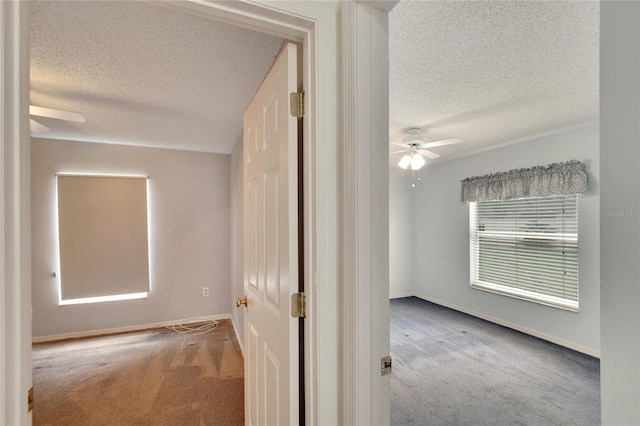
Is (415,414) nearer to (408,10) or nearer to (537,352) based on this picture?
(537,352)

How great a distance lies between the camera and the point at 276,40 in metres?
1.60

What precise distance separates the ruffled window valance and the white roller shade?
176 inches

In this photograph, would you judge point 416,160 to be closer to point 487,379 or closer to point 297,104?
point 487,379

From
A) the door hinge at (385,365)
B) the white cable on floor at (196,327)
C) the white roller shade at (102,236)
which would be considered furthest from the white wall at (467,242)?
the white roller shade at (102,236)

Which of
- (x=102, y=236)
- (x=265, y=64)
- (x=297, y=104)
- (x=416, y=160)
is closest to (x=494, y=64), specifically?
(x=416, y=160)

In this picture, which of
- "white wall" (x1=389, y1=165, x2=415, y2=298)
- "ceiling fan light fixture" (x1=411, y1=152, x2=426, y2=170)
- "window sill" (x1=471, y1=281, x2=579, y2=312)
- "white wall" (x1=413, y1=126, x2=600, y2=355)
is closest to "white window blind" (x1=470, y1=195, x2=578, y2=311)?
"window sill" (x1=471, y1=281, x2=579, y2=312)

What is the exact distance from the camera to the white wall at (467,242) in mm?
2996

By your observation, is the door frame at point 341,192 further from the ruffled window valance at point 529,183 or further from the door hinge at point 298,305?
the ruffled window valance at point 529,183

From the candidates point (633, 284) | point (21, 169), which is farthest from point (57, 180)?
point (633, 284)

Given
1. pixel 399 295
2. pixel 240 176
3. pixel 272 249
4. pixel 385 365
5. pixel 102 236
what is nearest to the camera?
pixel 385 365

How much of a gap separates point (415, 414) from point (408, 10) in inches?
101

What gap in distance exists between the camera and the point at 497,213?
13.2 ft

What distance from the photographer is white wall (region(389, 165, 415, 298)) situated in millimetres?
5266

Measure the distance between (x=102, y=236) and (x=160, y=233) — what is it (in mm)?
628
